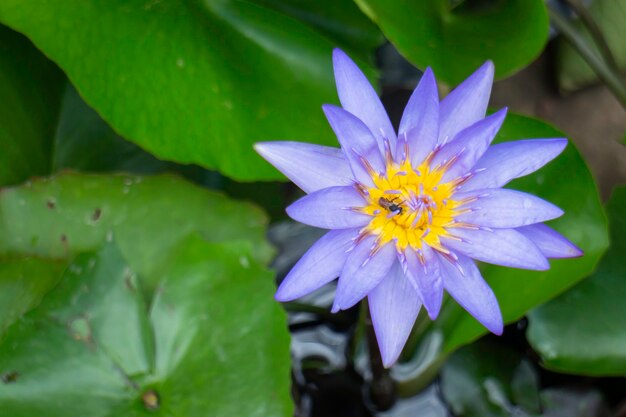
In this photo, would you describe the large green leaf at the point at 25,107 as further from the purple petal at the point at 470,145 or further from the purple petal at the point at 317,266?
the purple petal at the point at 470,145

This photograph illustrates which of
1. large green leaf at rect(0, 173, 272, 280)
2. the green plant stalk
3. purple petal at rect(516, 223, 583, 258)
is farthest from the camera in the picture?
the green plant stalk

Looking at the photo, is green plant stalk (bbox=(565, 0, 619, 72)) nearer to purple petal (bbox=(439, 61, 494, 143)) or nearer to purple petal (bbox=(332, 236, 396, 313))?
purple petal (bbox=(439, 61, 494, 143))

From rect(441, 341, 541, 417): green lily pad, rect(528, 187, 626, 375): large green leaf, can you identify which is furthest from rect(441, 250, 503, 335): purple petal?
rect(441, 341, 541, 417): green lily pad

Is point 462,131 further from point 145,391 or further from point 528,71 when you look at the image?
point 528,71

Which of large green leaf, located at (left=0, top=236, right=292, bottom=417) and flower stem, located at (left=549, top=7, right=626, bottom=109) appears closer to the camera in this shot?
large green leaf, located at (left=0, top=236, right=292, bottom=417)

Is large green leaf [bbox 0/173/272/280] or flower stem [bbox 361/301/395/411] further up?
large green leaf [bbox 0/173/272/280]

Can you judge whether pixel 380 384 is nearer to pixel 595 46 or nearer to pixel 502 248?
pixel 502 248

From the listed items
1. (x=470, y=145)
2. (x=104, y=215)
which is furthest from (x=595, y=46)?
(x=104, y=215)

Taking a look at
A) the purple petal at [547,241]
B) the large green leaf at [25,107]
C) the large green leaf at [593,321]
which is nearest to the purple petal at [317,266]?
the purple petal at [547,241]
